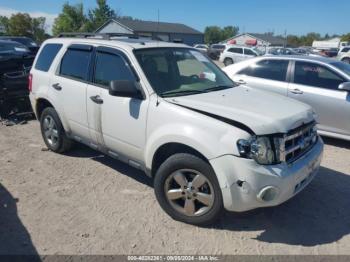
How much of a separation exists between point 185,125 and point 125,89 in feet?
2.65

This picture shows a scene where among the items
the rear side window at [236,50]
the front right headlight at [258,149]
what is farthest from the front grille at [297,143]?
the rear side window at [236,50]

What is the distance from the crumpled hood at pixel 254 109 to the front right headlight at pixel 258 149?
0.26 feet

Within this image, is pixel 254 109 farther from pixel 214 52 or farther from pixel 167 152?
pixel 214 52

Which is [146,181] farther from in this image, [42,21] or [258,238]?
[42,21]

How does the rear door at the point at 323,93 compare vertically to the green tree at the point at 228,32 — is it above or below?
below

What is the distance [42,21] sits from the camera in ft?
247

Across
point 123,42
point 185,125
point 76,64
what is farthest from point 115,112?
point 76,64

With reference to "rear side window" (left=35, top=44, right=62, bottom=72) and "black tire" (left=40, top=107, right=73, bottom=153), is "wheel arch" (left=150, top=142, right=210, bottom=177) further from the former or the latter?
"rear side window" (left=35, top=44, right=62, bottom=72)

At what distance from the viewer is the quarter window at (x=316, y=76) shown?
6246 mm

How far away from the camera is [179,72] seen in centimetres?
437

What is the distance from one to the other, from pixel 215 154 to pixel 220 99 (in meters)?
0.84

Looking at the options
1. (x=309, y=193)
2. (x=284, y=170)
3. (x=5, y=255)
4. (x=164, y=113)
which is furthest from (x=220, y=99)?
(x=5, y=255)

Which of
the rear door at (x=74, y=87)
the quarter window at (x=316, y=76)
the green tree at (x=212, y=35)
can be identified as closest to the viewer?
the rear door at (x=74, y=87)

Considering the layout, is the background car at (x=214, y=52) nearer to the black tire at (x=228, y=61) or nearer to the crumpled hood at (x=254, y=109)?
the black tire at (x=228, y=61)
